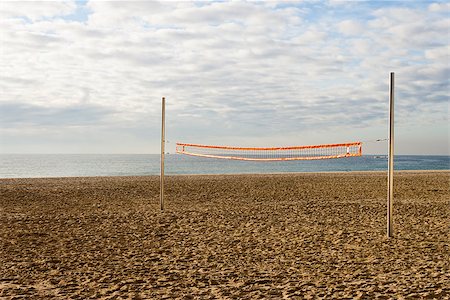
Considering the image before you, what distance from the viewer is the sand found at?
216 inches

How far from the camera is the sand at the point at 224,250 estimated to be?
18.0 feet

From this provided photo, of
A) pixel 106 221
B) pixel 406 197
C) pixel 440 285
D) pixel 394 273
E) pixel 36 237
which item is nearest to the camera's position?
pixel 440 285

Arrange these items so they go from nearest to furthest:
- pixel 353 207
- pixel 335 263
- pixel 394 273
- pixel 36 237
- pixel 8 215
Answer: pixel 394 273 < pixel 335 263 < pixel 36 237 < pixel 8 215 < pixel 353 207

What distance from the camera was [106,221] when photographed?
10.4 meters

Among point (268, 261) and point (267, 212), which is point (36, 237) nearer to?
point (268, 261)

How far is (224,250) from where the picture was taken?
7.49 metres

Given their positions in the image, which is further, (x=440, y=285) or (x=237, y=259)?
(x=237, y=259)

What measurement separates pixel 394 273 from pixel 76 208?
918cm

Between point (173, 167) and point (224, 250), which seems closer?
point (224, 250)

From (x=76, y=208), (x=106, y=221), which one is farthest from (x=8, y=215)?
(x=106, y=221)

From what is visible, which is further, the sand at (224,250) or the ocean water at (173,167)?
the ocean water at (173,167)

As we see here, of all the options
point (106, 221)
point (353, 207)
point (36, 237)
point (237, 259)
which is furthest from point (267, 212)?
point (36, 237)

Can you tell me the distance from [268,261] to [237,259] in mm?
470

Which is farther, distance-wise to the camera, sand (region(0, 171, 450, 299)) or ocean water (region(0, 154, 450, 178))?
ocean water (region(0, 154, 450, 178))
